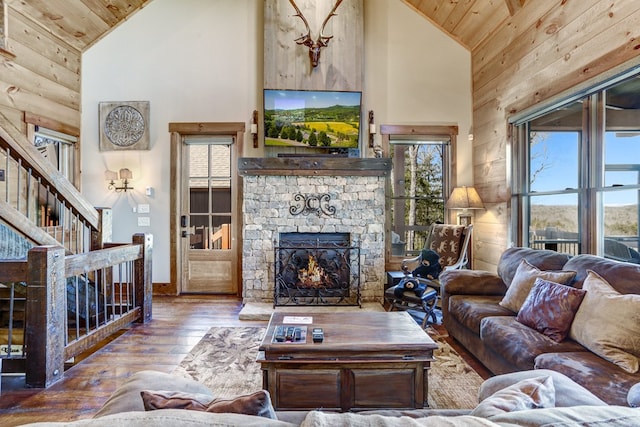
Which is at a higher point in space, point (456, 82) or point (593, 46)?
point (456, 82)

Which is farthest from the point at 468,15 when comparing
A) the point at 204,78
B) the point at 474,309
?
the point at 474,309

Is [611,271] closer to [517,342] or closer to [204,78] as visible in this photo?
[517,342]

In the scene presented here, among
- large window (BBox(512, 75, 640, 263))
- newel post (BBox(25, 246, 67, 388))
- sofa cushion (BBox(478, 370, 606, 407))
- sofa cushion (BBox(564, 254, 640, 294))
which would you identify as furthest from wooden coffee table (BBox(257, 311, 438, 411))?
large window (BBox(512, 75, 640, 263))

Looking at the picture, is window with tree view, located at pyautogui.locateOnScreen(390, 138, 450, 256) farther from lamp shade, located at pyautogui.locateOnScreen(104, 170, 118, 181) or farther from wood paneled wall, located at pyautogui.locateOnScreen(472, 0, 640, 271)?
lamp shade, located at pyautogui.locateOnScreen(104, 170, 118, 181)

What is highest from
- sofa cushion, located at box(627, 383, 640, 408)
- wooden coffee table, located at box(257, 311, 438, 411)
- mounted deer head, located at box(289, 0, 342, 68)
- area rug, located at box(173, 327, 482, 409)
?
mounted deer head, located at box(289, 0, 342, 68)

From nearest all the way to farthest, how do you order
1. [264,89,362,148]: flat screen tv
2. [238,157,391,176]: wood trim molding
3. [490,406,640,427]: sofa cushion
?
[490,406,640,427]: sofa cushion → [238,157,391,176]: wood trim molding → [264,89,362,148]: flat screen tv

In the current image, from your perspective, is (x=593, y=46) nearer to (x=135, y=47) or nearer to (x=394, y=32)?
(x=394, y=32)

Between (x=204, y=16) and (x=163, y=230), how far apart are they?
3.16 metres

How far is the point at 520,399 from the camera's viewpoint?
2.99ft

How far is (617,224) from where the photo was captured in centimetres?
278

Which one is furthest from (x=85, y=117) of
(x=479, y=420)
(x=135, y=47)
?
(x=479, y=420)

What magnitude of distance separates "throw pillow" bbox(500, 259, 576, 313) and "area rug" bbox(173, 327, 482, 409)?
624mm

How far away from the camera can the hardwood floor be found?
2.18 m

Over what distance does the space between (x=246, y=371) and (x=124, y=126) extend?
403 centimetres
